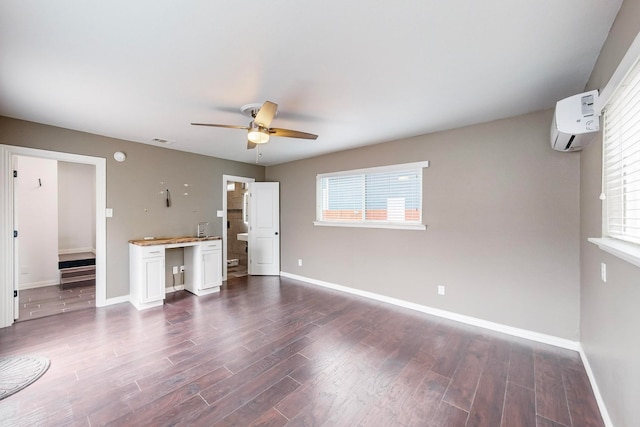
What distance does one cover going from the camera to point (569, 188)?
2.53m

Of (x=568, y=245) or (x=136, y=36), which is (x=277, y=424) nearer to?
(x=136, y=36)

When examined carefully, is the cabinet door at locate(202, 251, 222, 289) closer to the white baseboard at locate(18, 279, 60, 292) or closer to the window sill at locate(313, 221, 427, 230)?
the window sill at locate(313, 221, 427, 230)

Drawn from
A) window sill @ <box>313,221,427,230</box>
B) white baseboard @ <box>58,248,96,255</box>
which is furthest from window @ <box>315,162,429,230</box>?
white baseboard @ <box>58,248,96,255</box>

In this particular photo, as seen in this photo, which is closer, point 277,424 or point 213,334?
point 277,424

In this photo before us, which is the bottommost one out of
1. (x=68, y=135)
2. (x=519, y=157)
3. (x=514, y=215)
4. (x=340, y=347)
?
(x=340, y=347)

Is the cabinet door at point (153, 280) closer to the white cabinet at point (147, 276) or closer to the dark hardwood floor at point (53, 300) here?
the white cabinet at point (147, 276)

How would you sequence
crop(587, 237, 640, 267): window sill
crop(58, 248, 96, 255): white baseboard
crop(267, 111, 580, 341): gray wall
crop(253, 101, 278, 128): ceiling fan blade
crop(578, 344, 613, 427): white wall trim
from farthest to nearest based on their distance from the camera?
1. crop(58, 248, 96, 255): white baseboard
2. crop(267, 111, 580, 341): gray wall
3. crop(253, 101, 278, 128): ceiling fan blade
4. crop(578, 344, 613, 427): white wall trim
5. crop(587, 237, 640, 267): window sill

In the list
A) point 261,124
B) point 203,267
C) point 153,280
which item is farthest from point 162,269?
point 261,124

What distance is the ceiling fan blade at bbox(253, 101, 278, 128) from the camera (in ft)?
7.00

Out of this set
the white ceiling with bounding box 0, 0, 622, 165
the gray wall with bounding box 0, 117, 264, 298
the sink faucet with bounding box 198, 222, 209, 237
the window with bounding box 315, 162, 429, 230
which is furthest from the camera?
the sink faucet with bounding box 198, 222, 209, 237

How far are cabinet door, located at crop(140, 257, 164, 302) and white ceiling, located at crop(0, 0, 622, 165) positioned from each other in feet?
6.41

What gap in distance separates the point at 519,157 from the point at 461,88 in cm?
116

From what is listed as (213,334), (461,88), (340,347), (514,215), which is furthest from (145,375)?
(514,215)

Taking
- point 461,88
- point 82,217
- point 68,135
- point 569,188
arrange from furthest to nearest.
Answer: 1. point 82,217
2. point 68,135
3. point 569,188
4. point 461,88
